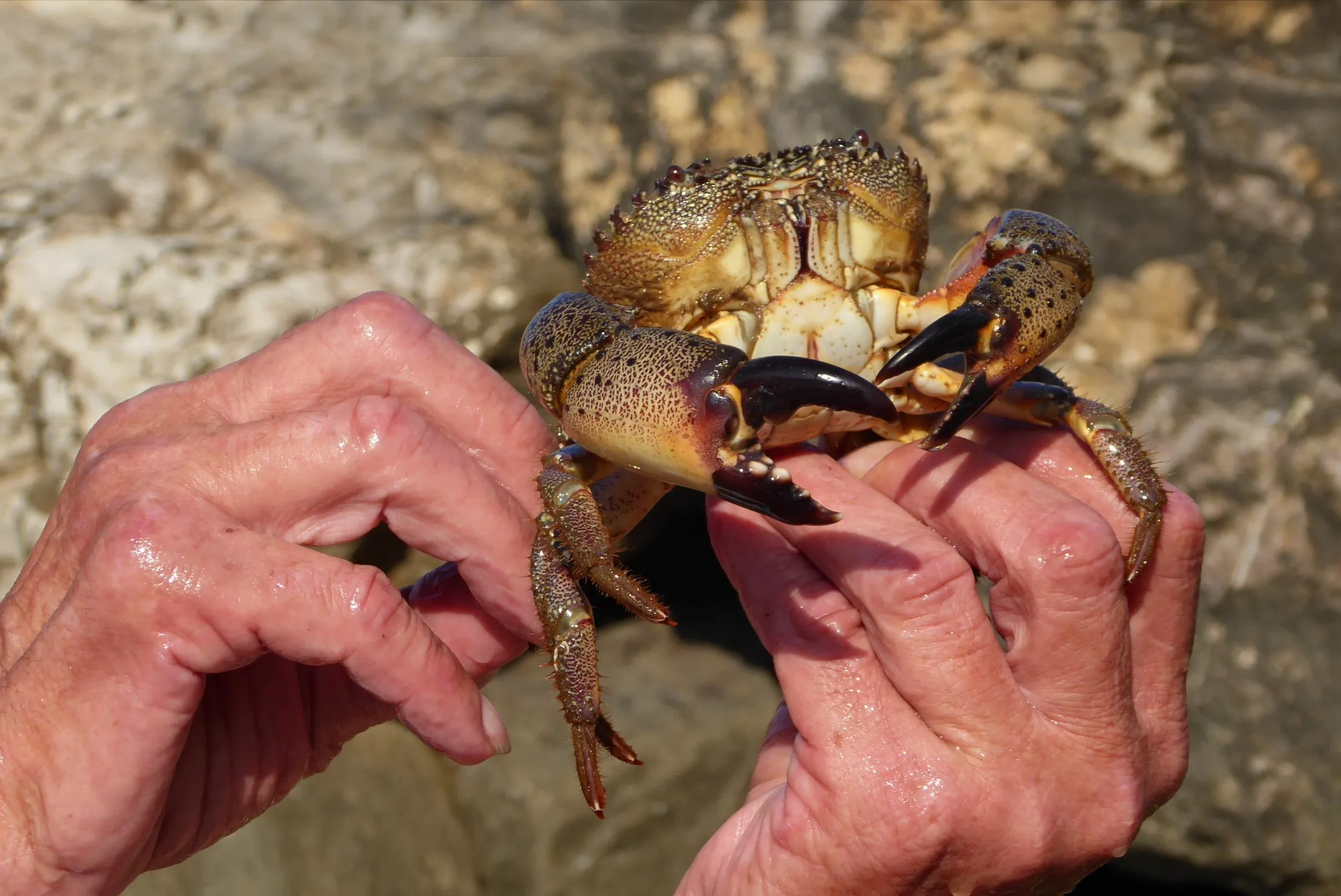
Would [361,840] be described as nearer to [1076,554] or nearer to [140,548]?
[140,548]

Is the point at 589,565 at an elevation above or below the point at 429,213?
above

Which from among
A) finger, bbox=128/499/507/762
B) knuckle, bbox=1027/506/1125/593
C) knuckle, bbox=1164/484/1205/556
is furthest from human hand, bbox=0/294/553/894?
knuckle, bbox=1164/484/1205/556

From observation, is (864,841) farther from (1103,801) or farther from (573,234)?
(573,234)

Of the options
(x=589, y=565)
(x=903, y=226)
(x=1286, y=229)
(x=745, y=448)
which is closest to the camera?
(x=745, y=448)

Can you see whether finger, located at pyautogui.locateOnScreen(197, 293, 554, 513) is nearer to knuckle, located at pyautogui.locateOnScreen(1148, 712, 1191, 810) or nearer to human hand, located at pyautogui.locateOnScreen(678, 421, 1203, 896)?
human hand, located at pyautogui.locateOnScreen(678, 421, 1203, 896)

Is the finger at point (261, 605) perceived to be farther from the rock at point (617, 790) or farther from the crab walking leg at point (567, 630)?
the rock at point (617, 790)

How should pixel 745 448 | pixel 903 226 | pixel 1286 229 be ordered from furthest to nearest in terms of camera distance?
pixel 1286 229, pixel 903 226, pixel 745 448

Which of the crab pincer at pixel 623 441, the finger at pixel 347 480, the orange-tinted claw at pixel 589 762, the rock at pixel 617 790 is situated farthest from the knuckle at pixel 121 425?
the rock at pixel 617 790

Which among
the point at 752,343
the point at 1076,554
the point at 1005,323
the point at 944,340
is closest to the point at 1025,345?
the point at 1005,323

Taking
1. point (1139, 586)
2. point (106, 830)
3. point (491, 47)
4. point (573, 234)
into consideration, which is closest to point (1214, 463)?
point (1139, 586)
